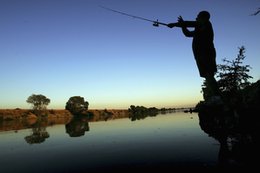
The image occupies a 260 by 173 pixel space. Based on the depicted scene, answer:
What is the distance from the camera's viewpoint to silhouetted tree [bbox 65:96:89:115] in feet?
373

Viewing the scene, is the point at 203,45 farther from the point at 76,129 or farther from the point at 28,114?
the point at 28,114

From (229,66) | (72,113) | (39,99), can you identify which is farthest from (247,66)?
(39,99)

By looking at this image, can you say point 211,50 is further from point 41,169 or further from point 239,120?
point 41,169

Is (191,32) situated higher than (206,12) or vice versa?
(206,12)

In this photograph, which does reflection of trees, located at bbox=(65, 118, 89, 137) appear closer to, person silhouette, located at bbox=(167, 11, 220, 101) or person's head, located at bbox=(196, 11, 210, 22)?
person silhouette, located at bbox=(167, 11, 220, 101)

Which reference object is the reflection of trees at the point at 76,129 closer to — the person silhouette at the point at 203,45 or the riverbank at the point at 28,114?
the person silhouette at the point at 203,45

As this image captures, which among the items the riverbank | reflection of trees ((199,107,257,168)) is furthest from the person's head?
the riverbank

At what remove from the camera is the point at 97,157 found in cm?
1226

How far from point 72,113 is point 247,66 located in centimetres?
8719

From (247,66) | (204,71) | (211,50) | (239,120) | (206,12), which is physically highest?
(247,66)

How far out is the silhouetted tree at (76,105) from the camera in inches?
4476

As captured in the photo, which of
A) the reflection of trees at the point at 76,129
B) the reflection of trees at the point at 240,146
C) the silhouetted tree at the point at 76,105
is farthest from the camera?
the silhouetted tree at the point at 76,105

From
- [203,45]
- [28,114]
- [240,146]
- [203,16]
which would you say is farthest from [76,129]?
[28,114]

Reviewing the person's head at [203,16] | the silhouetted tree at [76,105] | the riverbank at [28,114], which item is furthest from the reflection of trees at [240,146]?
the silhouetted tree at [76,105]
